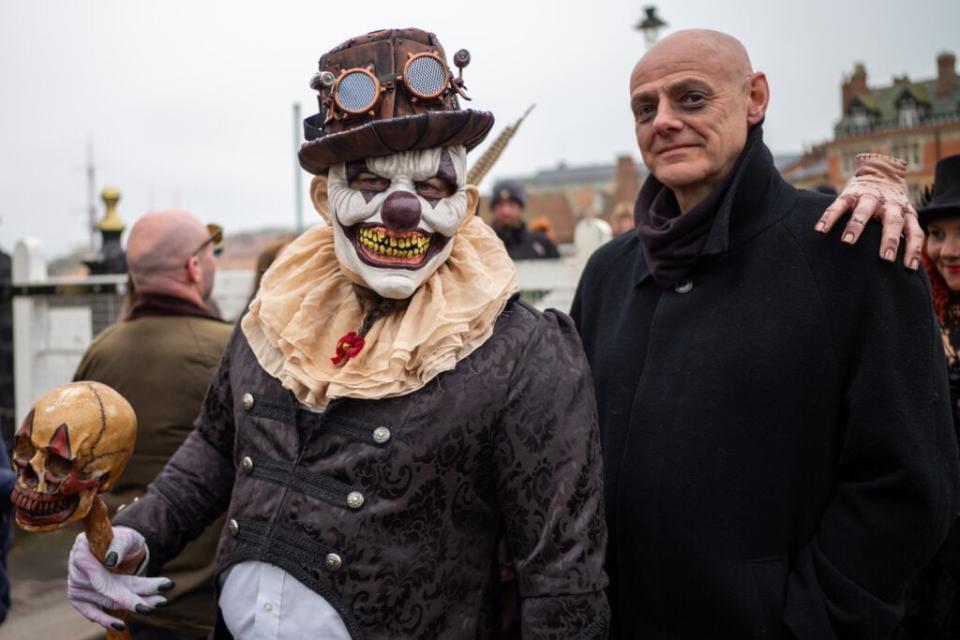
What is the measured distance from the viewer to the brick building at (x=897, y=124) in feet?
96.5

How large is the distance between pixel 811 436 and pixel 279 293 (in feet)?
4.23

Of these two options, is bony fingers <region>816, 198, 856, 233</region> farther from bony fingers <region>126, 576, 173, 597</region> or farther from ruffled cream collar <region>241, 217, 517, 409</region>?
bony fingers <region>126, 576, 173, 597</region>

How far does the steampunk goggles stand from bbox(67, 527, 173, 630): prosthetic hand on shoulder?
111 cm

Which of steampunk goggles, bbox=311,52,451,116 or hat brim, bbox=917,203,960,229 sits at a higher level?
steampunk goggles, bbox=311,52,451,116

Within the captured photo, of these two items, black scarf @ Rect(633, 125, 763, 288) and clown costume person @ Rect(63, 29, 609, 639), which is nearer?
clown costume person @ Rect(63, 29, 609, 639)

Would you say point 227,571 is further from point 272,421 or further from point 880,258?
point 880,258

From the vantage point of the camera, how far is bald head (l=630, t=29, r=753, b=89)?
6.51 ft

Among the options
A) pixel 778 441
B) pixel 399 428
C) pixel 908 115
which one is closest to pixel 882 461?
pixel 778 441

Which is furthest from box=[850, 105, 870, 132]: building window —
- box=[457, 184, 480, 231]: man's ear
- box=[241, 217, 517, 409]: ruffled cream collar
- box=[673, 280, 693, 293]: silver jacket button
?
box=[241, 217, 517, 409]: ruffled cream collar

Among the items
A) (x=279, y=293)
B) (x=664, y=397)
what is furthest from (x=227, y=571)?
(x=664, y=397)

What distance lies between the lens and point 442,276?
1.92 m

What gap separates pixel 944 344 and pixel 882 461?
117 centimetres

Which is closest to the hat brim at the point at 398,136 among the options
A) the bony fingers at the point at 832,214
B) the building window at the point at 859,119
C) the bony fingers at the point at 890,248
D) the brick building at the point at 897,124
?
the bony fingers at the point at 832,214

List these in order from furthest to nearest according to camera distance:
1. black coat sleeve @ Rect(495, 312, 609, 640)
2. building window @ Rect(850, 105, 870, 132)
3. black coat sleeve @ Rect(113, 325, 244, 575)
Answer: building window @ Rect(850, 105, 870, 132), black coat sleeve @ Rect(113, 325, 244, 575), black coat sleeve @ Rect(495, 312, 609, 640)
